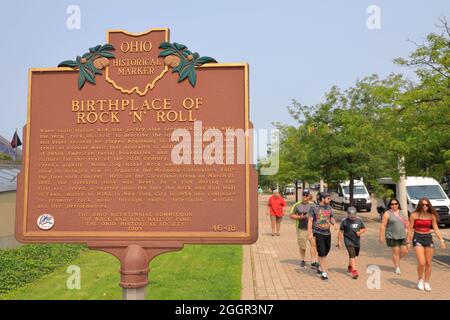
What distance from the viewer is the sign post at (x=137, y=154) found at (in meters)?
4.56

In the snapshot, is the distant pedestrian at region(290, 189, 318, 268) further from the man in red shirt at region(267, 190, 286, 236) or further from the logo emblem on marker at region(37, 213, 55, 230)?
the logo emblem on marker at region(37, 213, 55, 230)

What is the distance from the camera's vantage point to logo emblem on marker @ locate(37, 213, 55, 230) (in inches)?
183

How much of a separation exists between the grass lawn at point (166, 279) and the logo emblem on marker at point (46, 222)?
7.29 feet

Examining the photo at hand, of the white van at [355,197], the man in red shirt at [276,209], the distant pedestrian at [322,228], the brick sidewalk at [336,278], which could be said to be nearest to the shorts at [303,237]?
the brick sidewalk at [336,278]

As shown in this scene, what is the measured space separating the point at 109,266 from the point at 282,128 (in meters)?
31.1

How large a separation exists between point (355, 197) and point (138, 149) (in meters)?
24.9

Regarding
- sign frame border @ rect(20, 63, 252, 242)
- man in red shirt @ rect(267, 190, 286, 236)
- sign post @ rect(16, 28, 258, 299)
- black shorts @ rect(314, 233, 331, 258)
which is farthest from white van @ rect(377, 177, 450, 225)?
sign post @ rect(16, 28, 258, 299)

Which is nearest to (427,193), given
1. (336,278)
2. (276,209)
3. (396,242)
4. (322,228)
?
(276,209)

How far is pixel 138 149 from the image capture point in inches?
185

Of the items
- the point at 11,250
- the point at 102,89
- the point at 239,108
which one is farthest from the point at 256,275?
the point at 11,250

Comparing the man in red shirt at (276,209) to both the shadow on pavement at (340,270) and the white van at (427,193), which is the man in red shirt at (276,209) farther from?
the white van at (427,193)

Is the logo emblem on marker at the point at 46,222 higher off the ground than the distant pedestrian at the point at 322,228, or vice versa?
the logo emblem on marker at the point at 46,222

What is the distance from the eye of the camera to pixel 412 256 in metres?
10.7

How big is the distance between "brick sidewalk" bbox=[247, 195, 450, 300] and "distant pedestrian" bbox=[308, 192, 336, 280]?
16.5 inches
